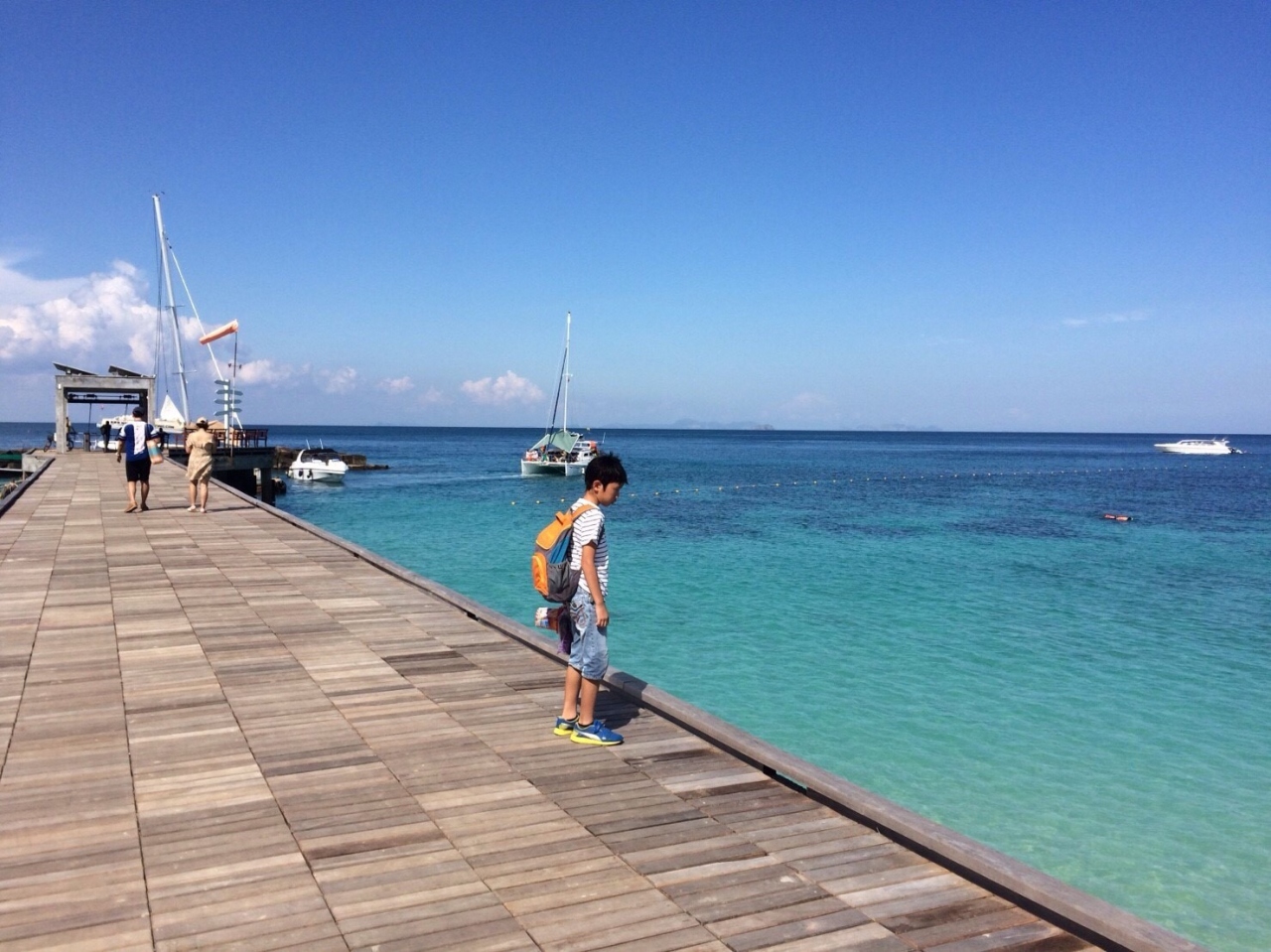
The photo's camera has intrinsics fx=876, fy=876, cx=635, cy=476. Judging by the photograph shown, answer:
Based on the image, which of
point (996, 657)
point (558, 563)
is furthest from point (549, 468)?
point (558, 563)

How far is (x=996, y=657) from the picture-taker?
15.9 metres

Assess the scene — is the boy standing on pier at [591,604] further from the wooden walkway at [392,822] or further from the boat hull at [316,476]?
the boat hull at [316,476]

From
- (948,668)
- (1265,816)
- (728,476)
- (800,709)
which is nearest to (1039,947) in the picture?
(1265,816)

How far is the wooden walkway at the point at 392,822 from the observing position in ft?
12.3

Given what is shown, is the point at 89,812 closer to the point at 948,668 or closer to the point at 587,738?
the point at 587,738

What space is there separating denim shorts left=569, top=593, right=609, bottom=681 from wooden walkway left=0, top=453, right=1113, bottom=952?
56 centimetres

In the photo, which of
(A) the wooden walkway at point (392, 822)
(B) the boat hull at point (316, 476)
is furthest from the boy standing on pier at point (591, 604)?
(B) the boat hull at point (316, 476)

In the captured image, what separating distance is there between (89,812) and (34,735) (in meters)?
Result: 1.55

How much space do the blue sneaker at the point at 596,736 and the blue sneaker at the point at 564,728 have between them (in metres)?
0.06

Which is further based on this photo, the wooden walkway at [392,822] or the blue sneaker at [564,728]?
the blue sneaker at [564,728]

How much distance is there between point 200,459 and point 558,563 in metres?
15.7

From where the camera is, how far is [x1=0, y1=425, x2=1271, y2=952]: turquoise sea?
364 inches

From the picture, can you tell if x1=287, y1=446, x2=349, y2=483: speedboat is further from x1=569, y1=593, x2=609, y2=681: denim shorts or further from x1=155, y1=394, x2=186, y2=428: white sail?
x1=569, y1=593, x2=609, y2=681: denim shorts

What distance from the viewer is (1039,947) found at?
3652mm
